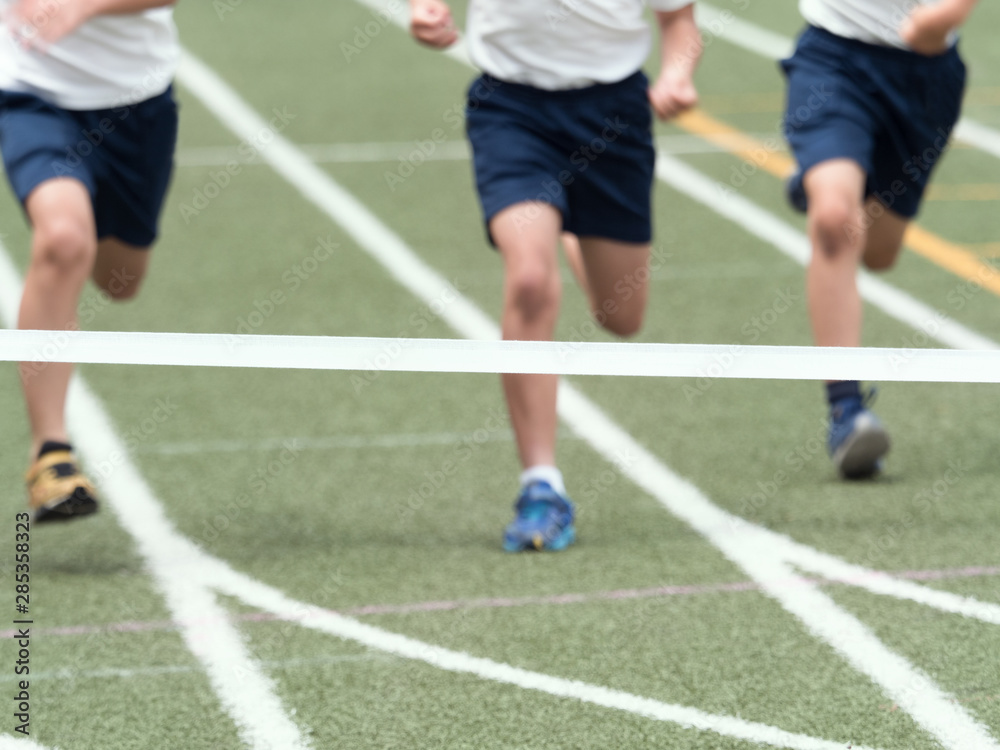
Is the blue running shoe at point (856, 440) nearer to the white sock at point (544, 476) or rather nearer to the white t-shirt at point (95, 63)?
the white sock at point (544, 476)

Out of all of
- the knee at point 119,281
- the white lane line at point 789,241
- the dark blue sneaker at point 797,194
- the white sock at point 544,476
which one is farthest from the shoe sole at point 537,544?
the white lane line at point 789,241

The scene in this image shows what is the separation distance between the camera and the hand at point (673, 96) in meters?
4.72

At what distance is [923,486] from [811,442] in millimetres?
570

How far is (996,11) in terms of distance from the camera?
15555 mm

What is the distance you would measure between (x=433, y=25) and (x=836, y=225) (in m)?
1.42

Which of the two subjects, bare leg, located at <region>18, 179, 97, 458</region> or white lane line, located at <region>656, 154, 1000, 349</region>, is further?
white lane line, located at <region>656, 154, 1000, 349</region>

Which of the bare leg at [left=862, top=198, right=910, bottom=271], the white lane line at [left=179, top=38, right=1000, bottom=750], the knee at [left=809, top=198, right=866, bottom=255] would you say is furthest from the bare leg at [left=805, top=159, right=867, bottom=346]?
the white lane line at [left=179, top=38, right=1000, bottom=750]

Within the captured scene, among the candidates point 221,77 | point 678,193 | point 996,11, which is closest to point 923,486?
point 678,193

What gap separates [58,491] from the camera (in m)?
4.48

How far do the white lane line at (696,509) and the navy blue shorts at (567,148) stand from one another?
0.85 meters

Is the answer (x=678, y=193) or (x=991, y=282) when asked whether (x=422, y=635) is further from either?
(x=678, y=193)

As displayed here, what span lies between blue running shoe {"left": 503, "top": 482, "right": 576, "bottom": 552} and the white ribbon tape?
49.3 inches

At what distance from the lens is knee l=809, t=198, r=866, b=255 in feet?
16.6

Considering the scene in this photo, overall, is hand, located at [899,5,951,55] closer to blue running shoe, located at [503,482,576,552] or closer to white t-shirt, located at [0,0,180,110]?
blue running shoe, located at [503,482,576,552]
